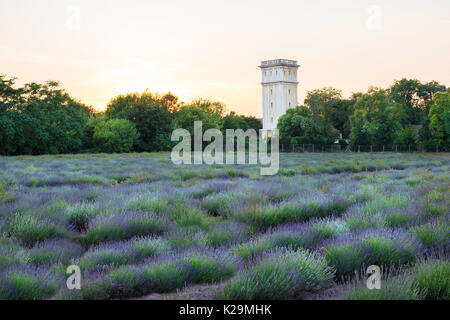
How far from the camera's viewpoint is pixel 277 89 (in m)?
107

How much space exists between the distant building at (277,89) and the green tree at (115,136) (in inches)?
1838

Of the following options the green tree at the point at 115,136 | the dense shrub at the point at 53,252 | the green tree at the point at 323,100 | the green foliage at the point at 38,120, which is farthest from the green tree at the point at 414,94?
the dense shrub at the point at 53,252

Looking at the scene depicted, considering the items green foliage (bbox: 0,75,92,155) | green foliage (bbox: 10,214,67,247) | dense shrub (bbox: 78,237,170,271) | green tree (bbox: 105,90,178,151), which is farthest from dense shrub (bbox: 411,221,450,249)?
green tree (bbox: 105,90,178,151)

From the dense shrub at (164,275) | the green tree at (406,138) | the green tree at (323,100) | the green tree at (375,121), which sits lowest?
the dense shrub at (164,275)

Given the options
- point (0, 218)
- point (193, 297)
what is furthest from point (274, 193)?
point (193, 297)

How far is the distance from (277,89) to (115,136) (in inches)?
2160

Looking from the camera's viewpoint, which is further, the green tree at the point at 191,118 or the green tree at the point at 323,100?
the green tree at the point at 323,100

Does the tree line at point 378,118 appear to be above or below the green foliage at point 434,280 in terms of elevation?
above

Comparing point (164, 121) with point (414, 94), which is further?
point (414, 94)

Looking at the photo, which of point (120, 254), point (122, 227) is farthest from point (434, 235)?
point (122, 227)

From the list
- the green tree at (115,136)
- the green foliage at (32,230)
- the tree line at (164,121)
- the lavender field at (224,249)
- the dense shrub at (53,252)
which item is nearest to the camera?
the lavender field at (224,249)

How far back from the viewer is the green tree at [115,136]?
6175 centimetres

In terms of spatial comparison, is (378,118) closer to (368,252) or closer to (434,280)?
(368,252)

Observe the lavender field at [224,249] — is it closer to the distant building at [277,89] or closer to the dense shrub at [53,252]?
the dense shrub at [53,252]
